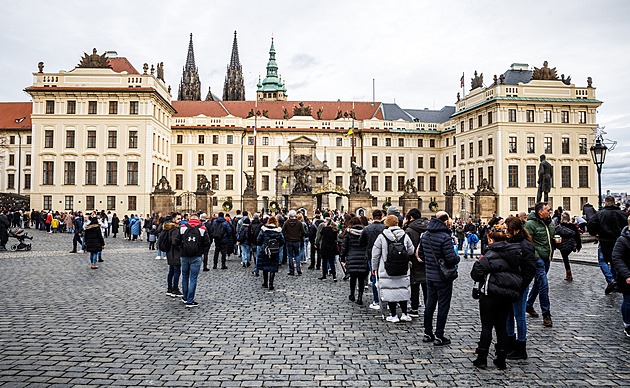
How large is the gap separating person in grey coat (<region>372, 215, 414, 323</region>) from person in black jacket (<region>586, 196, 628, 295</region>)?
4.73m

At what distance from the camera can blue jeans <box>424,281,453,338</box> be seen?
20.5ft

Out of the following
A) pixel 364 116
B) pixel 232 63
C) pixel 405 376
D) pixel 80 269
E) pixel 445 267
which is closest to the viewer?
pixel 405 376

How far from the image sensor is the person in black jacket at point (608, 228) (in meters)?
9.16

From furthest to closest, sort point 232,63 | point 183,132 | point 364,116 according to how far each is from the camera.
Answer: point 232,63
point 364,116
point 183,132

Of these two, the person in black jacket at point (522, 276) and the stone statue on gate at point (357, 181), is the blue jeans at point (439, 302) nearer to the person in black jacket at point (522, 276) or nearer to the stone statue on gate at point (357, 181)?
the person in black jacket at point (522, 276)

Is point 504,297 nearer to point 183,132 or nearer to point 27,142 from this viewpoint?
point 183,132

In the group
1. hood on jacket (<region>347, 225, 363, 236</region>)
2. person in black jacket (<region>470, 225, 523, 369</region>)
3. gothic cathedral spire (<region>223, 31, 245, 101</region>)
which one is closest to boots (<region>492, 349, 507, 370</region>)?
person in black jacket (<region>470, 225, 523, 369</region>)

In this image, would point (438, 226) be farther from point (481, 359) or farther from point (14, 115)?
point (14, 115)

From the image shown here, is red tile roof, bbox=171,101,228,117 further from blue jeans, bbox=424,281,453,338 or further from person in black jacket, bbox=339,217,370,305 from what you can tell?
blue jeans, bbox=424,281,453,338

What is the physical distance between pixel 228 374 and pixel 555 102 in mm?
46648

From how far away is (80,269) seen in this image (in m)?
13.6

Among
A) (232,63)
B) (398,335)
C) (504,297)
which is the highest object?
(232,63)

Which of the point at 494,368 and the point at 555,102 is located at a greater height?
the point at 555,102

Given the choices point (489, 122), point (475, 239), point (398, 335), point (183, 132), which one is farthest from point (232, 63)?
point (398, 335)
